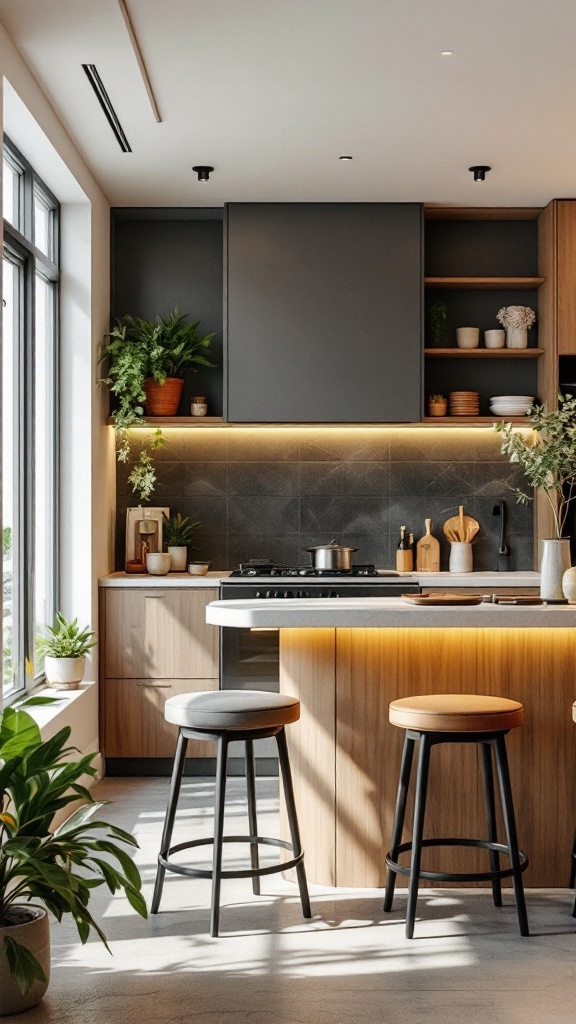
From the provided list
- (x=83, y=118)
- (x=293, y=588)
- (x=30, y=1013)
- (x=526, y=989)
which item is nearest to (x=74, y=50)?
(x=83, y=118)

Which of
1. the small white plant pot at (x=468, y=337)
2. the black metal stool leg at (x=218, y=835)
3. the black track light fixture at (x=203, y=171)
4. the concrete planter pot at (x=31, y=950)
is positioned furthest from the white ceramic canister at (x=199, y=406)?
the concrete planter pot at (x=31, y=950)

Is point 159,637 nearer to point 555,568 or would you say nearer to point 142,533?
point 142,533

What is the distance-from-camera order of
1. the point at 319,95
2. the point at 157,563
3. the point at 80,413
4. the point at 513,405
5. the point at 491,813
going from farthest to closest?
the point at 513,405 < the point at 157,563 < the point at 80,413 < the point at 319,95 < the point at 491,813

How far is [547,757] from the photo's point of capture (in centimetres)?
366

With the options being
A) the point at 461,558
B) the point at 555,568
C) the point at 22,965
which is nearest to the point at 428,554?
the point at 461,558

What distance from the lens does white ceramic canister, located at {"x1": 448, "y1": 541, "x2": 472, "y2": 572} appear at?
588 cm

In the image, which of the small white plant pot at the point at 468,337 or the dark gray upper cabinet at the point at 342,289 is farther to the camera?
the small white plant pot at the point at 468,337

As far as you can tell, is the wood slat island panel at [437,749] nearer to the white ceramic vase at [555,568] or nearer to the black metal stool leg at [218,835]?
the white ceramic vase at [555,568]

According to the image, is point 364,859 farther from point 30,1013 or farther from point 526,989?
point 30,1013

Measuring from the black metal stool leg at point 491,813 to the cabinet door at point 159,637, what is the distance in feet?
7.06

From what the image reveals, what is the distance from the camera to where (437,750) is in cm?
367

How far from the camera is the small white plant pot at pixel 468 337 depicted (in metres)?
5.85

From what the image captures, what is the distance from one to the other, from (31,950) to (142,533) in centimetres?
322

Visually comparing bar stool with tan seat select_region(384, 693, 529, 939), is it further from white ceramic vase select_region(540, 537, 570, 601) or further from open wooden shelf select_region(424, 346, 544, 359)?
open wooden shelf select_region(424, 346, 544, 359)
